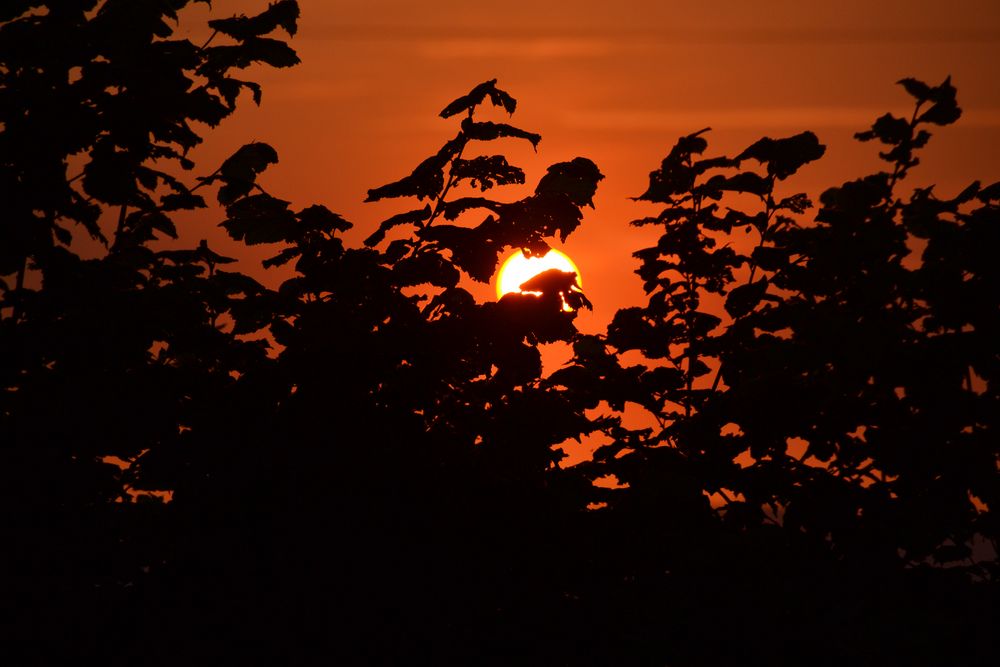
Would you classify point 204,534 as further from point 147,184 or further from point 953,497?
point 953,497

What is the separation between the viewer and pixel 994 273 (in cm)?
483

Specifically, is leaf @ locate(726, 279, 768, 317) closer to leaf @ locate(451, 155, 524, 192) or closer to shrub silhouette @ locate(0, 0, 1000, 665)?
shrub silhouette @ locate(0, 0, 1000, 665)

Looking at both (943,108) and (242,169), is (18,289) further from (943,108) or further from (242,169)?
(943,108)

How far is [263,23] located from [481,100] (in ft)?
3.98

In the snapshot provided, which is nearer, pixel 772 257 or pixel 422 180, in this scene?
pixel 422 180

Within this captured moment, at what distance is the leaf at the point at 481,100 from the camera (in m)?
3.90

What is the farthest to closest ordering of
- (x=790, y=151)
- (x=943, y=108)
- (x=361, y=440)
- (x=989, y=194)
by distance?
1. (x=790, y=151)
2. (x=943, y=108)
3. (x=989, y=194)
4. (x=361, y=440)

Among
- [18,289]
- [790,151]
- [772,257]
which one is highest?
[790,151]

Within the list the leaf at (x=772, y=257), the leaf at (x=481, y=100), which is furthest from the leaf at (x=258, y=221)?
the leaf at (x=772, y=257)

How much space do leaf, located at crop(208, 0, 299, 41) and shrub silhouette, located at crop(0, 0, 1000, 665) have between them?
0.04 ft

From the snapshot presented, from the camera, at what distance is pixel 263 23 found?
4445 mm

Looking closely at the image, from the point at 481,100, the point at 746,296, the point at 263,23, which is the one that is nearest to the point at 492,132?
the point at 481,100

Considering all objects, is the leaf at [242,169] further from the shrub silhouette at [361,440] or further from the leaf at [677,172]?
the leaf at [677,172]

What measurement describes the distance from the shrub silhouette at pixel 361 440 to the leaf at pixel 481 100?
15 mm
